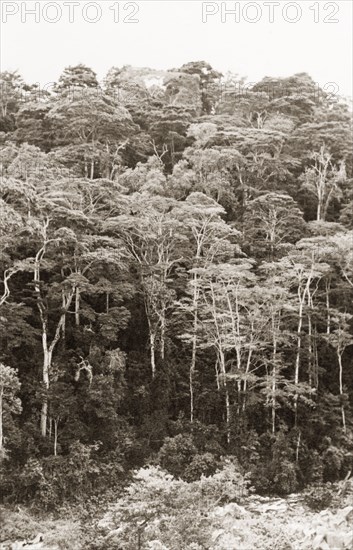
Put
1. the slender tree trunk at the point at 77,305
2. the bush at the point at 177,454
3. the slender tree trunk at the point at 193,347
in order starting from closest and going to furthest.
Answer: the bush at the point at 177,454 → the slender tree trunk at the point at 77,305 → the slender tree trunk at the point at 193,347

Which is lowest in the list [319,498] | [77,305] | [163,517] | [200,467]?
[319,498]

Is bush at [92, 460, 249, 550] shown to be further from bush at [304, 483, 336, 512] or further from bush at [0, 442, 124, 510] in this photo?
bush at [304, 483, 336, 512]

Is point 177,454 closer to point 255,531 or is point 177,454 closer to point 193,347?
point 193,347

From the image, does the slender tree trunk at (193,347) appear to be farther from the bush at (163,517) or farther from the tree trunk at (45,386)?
the bush at (163,517)

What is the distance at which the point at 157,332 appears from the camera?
22812mm

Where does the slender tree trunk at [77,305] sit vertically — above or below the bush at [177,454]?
above

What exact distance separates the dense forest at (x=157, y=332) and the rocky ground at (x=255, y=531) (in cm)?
189

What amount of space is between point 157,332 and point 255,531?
32.1ft

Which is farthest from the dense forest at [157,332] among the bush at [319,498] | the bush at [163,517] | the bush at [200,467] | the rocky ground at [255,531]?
the bush at [163,517]

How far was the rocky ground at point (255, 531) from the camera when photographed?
1245 cm

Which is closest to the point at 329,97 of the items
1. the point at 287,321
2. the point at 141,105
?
the point at 141,105

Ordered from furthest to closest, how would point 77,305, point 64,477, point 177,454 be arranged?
point 77,305, point 177,454, point 64,477

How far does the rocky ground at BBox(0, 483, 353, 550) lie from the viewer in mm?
12455

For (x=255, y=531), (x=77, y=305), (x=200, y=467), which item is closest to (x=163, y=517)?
(x=255, y=531)
